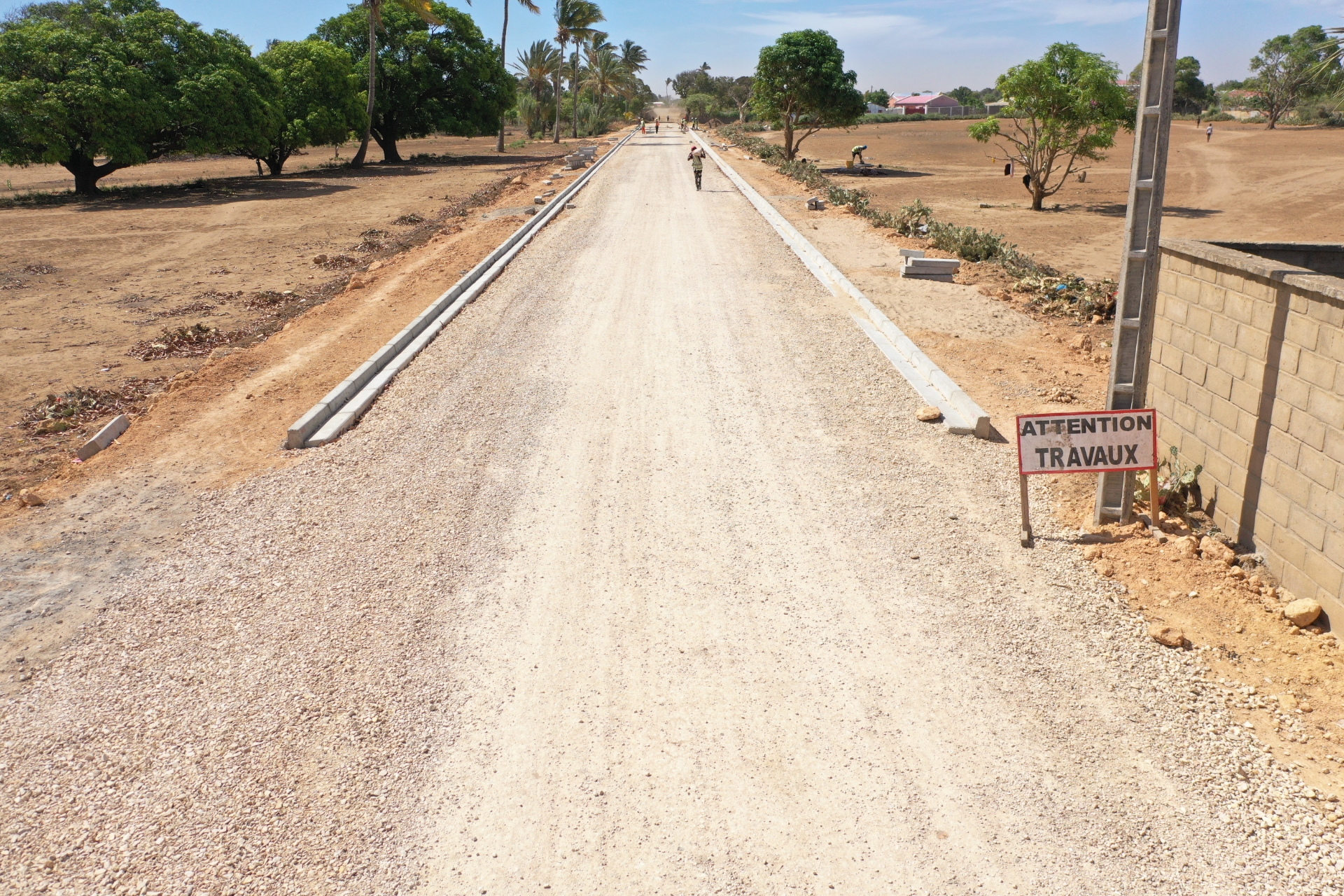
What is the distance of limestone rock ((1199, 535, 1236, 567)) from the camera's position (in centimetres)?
593

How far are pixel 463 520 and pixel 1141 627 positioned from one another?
461cm

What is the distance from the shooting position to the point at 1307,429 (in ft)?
17.6

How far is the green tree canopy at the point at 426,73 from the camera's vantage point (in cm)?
4856

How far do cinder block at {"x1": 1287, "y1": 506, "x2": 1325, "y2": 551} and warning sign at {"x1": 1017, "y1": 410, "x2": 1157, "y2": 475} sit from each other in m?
0.83

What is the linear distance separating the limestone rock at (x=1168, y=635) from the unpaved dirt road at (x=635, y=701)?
0.06 metres

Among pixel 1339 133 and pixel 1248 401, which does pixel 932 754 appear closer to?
pixel 1248 401

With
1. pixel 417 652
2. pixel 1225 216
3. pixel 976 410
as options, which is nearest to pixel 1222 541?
pixel 976 410

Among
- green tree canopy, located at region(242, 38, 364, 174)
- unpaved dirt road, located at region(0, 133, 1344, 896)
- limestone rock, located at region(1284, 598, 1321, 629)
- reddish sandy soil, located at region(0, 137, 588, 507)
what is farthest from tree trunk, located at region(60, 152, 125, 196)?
limestone rock, located at region(1284, 598, 1321, 629)

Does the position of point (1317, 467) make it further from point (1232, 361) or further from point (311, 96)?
point (311, 96)

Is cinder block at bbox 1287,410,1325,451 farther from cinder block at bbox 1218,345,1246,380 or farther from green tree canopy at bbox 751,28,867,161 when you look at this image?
green tree canopy at bbox 751,28,867,161

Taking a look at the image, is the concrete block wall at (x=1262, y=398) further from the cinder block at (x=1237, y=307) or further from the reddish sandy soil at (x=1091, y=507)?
the reddish sandy soil at (x=1091, y=507)

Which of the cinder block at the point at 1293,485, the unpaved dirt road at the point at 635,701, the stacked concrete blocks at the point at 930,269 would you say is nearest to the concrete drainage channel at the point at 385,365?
the unpaved dirt road at the point at 635,701

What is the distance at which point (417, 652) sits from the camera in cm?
525

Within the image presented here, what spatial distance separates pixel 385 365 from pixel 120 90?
2796 cm
